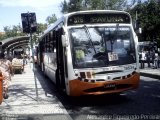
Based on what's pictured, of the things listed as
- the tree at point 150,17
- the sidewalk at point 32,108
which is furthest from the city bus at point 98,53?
the tree at point 150,17

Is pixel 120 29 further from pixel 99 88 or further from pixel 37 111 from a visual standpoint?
pixel 37 111

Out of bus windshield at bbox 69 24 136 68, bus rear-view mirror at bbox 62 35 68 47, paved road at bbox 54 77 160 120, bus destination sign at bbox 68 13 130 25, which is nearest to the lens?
paved road at bbox 54 77 160 120

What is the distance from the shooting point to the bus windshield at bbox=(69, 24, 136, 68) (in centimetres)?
1118

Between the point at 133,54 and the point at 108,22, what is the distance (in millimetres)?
1337

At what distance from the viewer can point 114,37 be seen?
11.6 m

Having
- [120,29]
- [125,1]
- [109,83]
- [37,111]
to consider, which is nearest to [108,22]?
[120,29]

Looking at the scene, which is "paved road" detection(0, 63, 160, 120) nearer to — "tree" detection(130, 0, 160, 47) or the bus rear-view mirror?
the bus rear-view mirror

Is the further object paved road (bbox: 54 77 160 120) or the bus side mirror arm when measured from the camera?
the bus side mirror arm

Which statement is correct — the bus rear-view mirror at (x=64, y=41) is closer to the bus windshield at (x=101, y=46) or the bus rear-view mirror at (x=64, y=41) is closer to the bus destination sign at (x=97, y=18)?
the bus windshield at (x=101, y=46)

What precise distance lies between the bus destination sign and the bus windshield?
0.23 metres

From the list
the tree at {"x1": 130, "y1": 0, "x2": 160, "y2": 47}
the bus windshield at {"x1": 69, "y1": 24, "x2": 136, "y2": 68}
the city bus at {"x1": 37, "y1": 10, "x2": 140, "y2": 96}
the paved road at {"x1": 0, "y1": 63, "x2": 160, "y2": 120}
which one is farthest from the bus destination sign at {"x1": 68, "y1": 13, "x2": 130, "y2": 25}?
the tree at {"x1": 130, "y1": 0, "x2": 160, "y2": 47}

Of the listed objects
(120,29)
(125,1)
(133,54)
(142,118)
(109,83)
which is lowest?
(142,118)

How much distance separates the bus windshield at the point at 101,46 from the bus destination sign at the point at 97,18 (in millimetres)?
229

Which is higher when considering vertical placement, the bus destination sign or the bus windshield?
the bus destination sign
